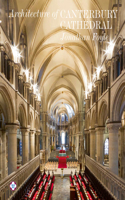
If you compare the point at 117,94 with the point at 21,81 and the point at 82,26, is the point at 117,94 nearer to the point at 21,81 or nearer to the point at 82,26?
the point at 21,81

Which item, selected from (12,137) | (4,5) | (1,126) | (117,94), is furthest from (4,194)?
(4,5)

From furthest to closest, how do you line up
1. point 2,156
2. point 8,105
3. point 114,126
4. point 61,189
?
1. point 61,189
2. point 2,156
3. point 8,105
4. point 114,126

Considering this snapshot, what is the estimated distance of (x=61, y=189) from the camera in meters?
15.2

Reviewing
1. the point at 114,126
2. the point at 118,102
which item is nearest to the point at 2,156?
the point at 114,126

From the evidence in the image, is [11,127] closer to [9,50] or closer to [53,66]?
[9,50]

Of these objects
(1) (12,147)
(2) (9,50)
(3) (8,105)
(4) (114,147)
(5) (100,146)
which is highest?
(2) (9,50)

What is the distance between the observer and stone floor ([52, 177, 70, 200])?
13.2 meters

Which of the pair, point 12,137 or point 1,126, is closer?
point 12,137

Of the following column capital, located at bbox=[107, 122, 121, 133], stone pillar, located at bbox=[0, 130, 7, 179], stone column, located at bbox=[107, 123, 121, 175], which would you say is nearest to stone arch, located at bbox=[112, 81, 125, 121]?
column capital, located at bbox=[107, 122, 121, 133]

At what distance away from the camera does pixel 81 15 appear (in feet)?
46.9

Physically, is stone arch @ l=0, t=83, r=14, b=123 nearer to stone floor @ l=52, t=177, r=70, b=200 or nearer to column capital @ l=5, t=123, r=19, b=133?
column capital @ l=5, t=123, r=19, b=133

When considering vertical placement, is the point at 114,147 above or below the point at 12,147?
above

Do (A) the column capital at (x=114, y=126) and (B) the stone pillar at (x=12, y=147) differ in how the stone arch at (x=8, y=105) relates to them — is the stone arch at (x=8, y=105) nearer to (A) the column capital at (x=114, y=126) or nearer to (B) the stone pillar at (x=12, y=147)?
(B) the stone pillar at (x=12, y=147)

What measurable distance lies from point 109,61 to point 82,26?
261 inches
